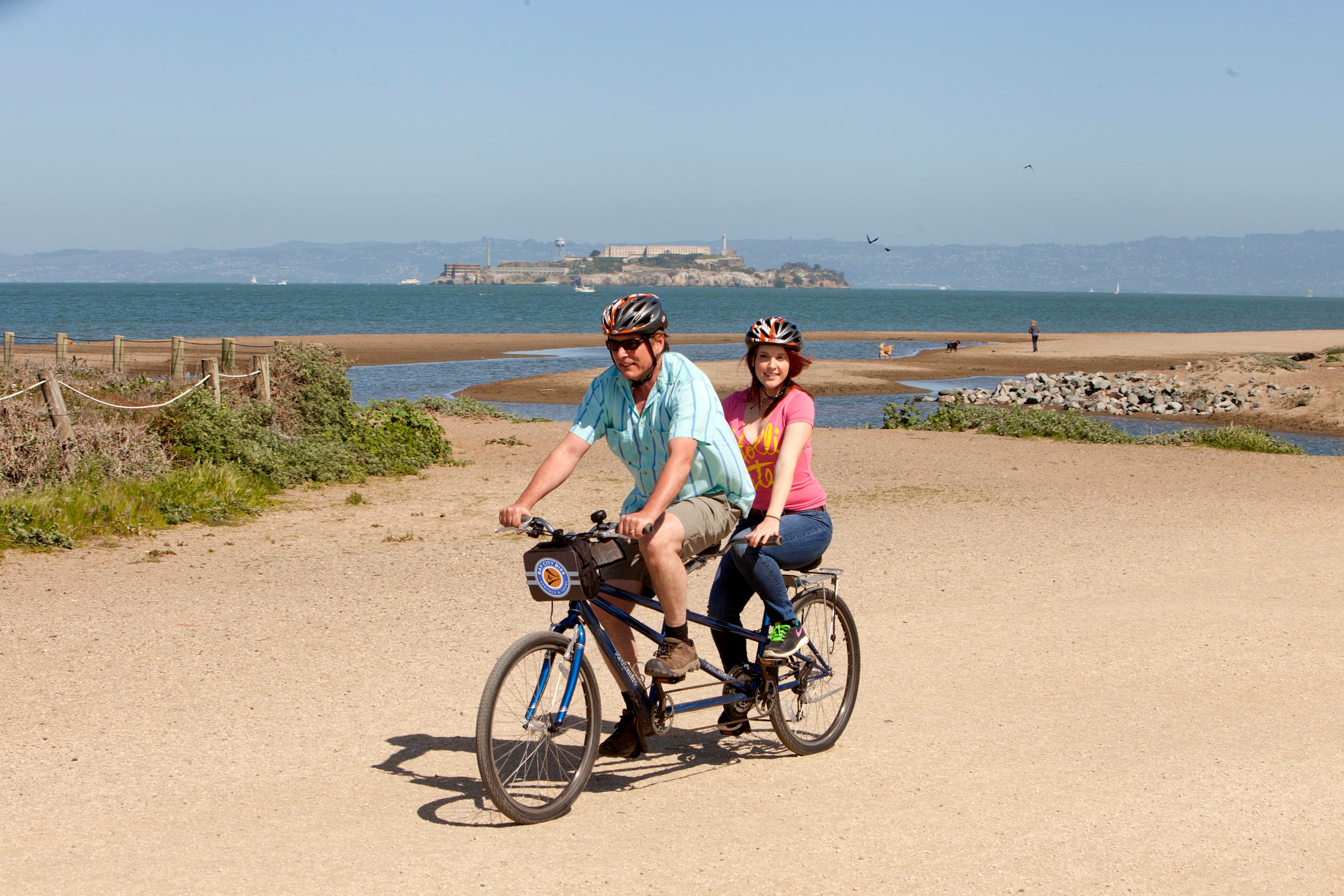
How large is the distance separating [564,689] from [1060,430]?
16.8 m

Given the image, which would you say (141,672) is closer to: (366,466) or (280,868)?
(280,868)

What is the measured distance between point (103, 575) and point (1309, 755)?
7.89 meters

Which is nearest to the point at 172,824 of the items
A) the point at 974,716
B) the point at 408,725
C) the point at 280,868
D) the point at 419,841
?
the point at 280,868

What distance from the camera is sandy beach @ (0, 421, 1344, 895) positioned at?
398 cm

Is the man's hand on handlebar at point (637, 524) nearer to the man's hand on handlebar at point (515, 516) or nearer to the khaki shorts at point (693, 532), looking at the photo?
the khaki shorts at point (693, 532)

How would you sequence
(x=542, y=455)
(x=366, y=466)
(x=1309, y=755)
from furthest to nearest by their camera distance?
(x=542, y=455) → (x=366, y=466) → (x=1309, y=755)

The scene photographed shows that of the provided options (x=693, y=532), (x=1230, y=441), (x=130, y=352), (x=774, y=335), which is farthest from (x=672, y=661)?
(x=130, y=352)

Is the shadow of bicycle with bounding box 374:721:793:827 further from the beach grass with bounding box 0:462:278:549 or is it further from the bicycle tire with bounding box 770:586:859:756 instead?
the beach grass with bounding box 0:462:278:549

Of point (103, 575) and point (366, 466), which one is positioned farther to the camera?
point (366, 466)

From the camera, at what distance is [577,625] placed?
439 cm

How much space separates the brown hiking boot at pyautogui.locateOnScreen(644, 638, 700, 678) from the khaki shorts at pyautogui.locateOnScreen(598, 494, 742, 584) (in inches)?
10.8

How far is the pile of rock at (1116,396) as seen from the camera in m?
30.6

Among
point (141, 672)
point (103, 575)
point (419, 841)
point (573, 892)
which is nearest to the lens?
point (573, 892)

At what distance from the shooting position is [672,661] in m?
4.51
